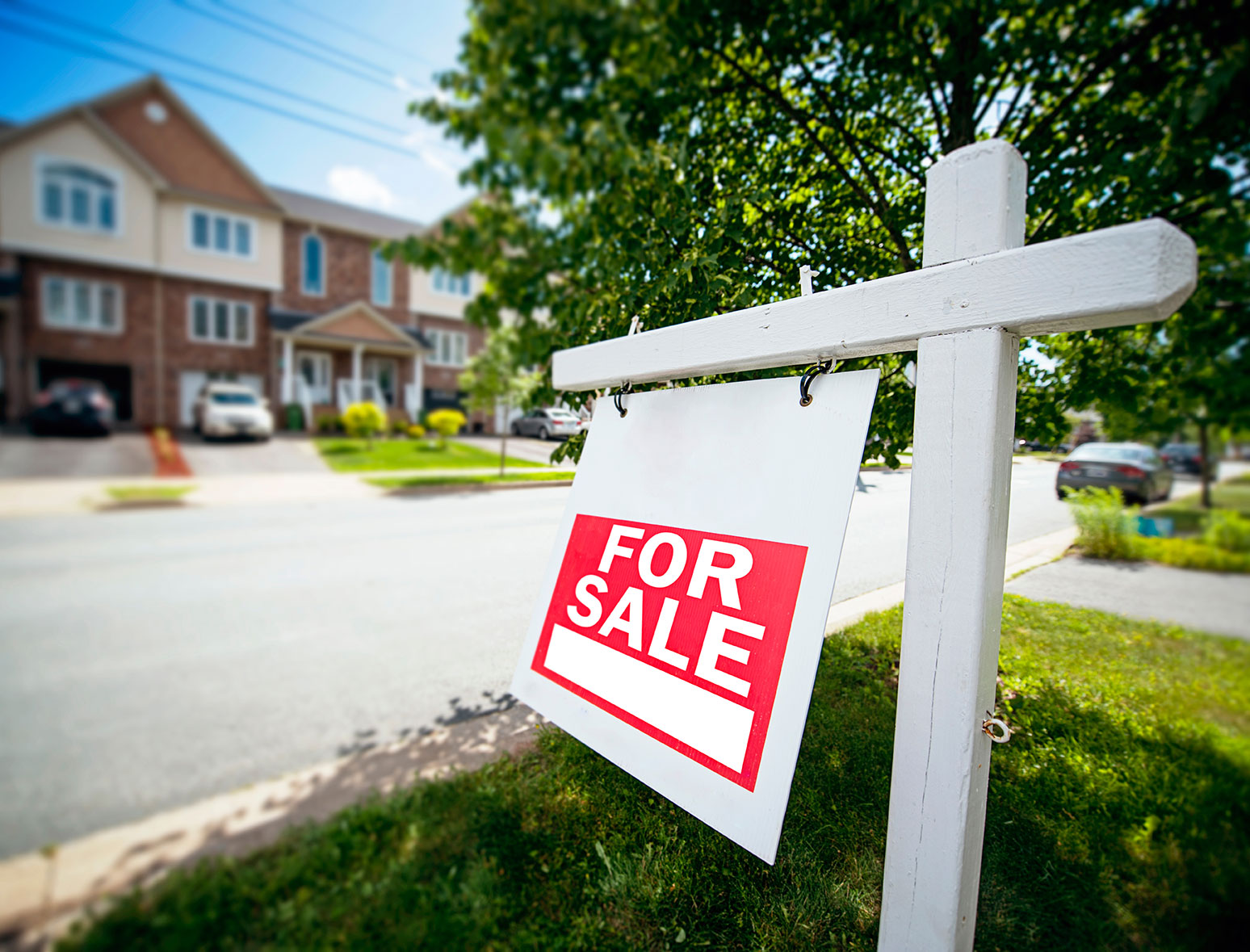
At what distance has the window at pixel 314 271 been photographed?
1977 mm

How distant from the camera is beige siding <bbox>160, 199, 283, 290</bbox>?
1501 millimetres

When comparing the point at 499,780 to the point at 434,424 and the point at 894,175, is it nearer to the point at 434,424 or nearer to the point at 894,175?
the point at 434,424

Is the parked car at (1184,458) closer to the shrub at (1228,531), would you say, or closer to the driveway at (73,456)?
the shrub at (1228,531)

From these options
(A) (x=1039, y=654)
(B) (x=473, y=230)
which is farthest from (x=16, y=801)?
(A) (x=1039, y=654)

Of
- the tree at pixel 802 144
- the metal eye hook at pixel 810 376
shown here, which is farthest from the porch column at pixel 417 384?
the metal eye hook at pixel 810 376

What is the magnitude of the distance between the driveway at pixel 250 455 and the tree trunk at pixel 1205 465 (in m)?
2.49

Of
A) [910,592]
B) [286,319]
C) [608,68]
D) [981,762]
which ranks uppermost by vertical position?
[608,68]

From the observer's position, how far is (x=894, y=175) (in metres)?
1.77

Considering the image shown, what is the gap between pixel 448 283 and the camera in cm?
220

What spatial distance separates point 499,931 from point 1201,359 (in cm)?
219

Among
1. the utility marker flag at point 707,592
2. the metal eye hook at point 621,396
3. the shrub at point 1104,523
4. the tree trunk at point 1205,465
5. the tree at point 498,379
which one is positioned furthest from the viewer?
the tree at point 498,379

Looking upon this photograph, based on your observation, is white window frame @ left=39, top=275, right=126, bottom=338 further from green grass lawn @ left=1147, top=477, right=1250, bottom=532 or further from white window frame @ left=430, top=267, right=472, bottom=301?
green grass lawn @ left=1147, top=477, right=1250, bottom=532

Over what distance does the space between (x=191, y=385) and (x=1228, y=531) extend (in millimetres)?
2736

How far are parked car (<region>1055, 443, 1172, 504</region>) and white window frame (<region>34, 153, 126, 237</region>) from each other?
2.48m
